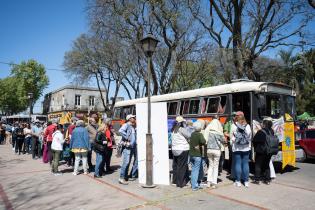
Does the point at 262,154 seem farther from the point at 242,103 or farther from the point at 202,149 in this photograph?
the point at 242,103

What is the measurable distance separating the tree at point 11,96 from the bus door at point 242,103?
62.2 meters

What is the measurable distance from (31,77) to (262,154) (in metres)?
61.8

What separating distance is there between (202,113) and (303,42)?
37.9ft

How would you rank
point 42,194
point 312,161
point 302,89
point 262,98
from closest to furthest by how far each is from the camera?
point 42,194 → point 262,98 → point 312,161 → point 302,89

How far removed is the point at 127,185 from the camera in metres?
8.08

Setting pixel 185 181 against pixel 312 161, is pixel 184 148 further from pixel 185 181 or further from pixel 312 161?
pixel 312 161

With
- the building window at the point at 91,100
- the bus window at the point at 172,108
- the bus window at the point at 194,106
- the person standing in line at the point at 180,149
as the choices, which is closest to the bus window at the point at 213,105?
the bus window at the point at 194,106

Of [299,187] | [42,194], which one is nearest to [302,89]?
[299,187]

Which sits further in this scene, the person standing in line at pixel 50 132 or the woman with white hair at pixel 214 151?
the person standing in line at pixel 50 132

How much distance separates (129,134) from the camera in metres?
8.48

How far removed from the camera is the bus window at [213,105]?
1198 centimetres

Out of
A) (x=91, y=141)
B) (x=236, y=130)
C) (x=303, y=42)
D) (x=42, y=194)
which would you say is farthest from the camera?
(x=303, y=42)

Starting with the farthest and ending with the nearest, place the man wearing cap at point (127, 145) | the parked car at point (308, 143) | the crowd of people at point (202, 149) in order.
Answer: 1. the parked car at point (308, 143)
2. the man wearing cap at point (127, 145)
3. the crowd of people at point (202, 149)

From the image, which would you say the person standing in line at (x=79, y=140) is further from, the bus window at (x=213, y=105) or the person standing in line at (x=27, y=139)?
→ the person standing in line at (x=27, y=139)
